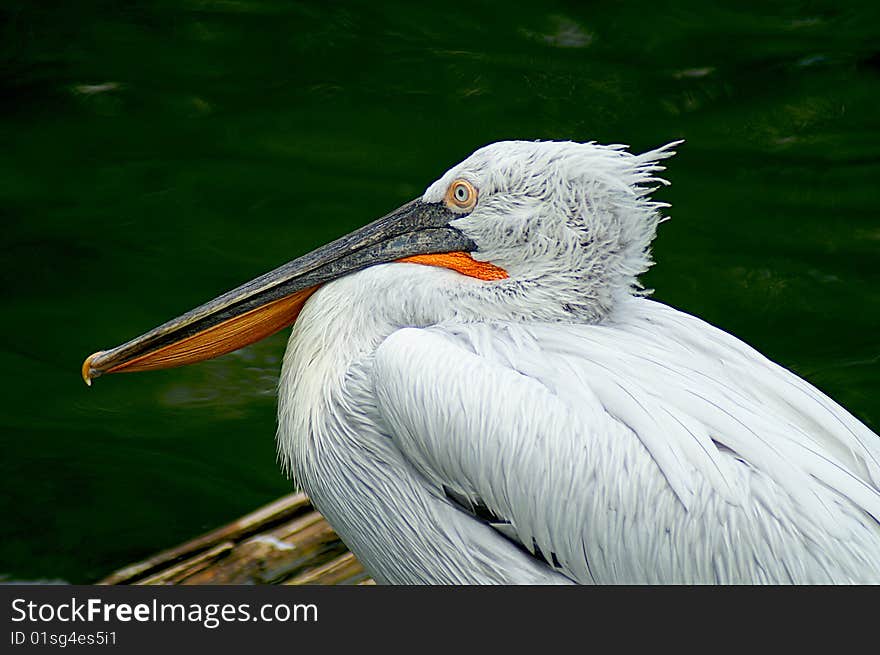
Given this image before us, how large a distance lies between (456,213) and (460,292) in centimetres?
17

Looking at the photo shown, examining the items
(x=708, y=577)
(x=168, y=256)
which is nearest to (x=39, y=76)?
(x=168, y=256)

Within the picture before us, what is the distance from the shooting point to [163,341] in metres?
2.75

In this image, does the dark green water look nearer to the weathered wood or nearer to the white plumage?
the weathered wood

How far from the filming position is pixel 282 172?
18.1 ft

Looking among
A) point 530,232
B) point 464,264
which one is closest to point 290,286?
point 464,264

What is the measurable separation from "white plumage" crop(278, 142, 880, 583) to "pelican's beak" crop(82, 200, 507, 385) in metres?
0.04

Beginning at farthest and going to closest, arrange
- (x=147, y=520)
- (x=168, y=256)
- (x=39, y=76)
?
(x=39, y=76) → (x=168, y=256) → (x=147, y=520)

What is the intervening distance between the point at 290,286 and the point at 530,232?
540mm

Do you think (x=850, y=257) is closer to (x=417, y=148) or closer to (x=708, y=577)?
(x=417, y=148)

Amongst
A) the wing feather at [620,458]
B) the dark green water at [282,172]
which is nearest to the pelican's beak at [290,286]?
the wing feather at [620,458]

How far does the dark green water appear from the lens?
4234 millimetres

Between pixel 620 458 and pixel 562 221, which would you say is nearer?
pixel 620 458

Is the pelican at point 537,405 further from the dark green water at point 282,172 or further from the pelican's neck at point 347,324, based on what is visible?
the dark green water at point 282,172

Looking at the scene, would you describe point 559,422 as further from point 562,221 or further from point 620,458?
point 562,221
